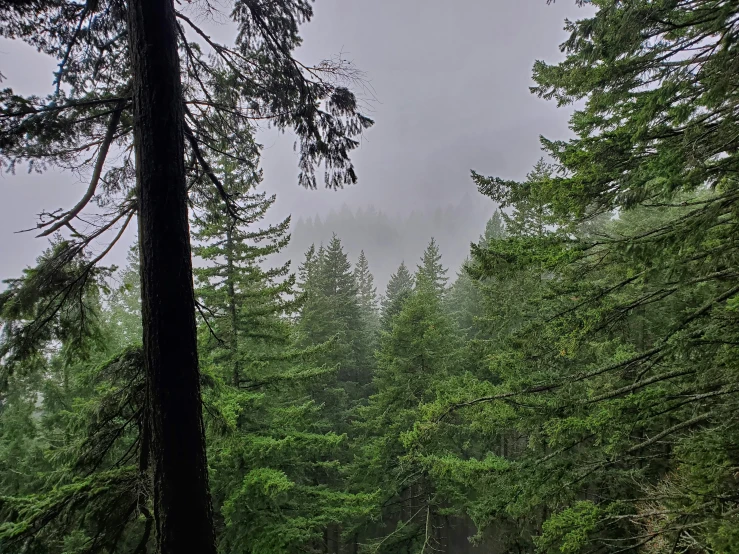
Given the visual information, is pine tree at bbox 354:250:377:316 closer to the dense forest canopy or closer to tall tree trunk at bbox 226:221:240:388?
tall tree trunk at bbox 226:221:240:388

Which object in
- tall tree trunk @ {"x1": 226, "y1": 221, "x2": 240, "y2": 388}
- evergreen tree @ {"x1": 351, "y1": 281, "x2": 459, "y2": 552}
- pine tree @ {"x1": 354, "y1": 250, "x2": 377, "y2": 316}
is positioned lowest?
evergreen tree @ {"x1": 351, "y1": 281, "x2": 459, "y2": 552}

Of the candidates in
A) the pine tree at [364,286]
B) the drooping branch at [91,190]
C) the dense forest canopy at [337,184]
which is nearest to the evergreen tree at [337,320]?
the dense forest canopy at [337,184]

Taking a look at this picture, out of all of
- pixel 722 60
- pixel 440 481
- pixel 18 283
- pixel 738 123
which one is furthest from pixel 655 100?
pixel 440 481

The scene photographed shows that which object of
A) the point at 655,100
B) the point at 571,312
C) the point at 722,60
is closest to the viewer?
the point at 722,60

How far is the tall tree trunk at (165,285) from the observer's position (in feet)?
7.43

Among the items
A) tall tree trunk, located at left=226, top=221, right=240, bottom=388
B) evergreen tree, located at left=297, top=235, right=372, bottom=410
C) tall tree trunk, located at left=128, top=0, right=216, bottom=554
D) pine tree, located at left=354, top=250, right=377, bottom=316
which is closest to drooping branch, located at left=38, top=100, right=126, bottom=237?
tall tree trunk, located at left=128, top=0, right=216, bottom=554

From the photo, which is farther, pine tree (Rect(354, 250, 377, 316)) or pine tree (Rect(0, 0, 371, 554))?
pine tree (Rect(354, 250, 377, 316))

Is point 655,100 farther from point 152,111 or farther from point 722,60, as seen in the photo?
point 152,111

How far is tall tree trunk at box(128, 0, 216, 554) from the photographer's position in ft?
7.43

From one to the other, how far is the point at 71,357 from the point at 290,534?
23.0 ft

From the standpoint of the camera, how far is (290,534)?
8.02 metres

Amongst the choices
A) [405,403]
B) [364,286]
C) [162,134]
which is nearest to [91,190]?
[162,134]

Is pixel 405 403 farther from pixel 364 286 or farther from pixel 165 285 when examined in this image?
pixel 364 286

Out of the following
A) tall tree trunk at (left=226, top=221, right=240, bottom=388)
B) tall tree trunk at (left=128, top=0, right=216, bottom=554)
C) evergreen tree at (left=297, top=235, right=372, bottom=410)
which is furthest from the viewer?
evergreen tree at (left=297, top=235, right=372, bottom=410)
